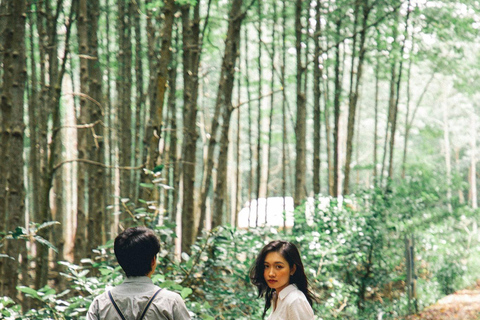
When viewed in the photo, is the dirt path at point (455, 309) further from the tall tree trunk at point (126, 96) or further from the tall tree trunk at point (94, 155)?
the tall tree trunk at point (126, 96)

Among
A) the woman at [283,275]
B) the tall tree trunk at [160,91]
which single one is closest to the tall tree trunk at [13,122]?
the tall tree trunk at [160,91]

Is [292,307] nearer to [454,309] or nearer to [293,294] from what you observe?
[293,294]

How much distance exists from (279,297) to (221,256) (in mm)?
2309

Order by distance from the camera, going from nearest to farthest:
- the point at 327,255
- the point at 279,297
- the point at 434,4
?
the point at 279,297, the point at 327,255, the point at 434,4

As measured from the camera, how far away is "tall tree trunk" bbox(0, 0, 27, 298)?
419 cm

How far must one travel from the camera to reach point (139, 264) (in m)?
2.36

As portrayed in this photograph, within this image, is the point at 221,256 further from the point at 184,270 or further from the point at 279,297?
the point at 279,297

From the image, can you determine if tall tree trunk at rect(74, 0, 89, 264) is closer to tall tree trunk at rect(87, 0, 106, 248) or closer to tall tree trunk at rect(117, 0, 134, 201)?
tall tree trunk at rect(87, 0, 106, 248)

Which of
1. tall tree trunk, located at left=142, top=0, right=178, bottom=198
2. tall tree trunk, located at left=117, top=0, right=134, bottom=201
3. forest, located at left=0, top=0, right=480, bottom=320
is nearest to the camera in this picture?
forest, located at left=0, top=0, right=480, bottom=320

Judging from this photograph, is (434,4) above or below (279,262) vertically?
above

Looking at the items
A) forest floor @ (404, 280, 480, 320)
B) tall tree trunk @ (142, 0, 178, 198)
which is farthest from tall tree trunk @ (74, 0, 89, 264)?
forest floor @ (404, 280, 480, 320)

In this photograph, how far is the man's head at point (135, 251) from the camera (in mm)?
2363

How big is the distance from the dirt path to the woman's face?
249 inches

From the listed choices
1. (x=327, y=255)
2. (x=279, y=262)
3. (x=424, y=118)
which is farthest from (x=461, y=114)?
(x=279, y=262)
